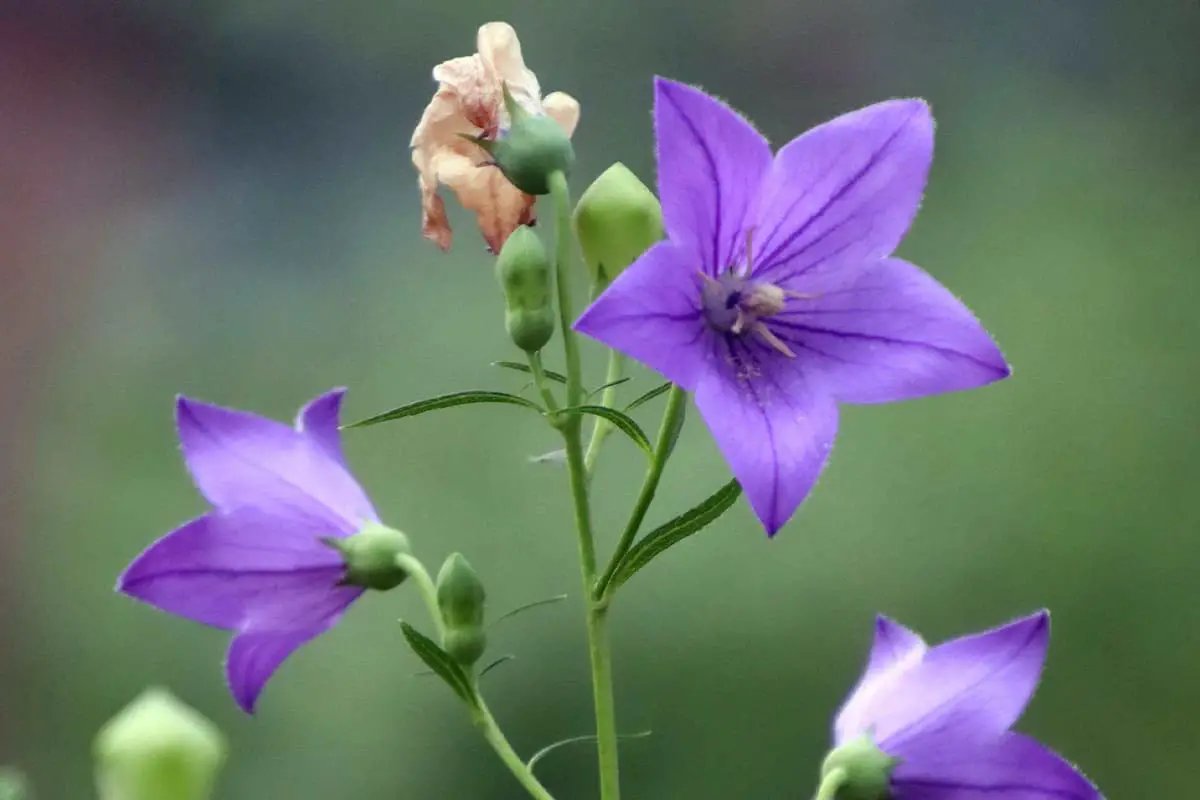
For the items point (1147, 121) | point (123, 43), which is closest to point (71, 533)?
point (123, 43)

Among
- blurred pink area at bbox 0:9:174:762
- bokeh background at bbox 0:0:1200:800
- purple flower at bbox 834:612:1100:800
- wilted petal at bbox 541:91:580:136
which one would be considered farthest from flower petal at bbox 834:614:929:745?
blurred pink area at bbox 0:9:174:762

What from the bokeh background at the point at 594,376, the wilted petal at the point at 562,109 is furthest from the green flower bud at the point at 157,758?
the bokeh background at the point at 594,376

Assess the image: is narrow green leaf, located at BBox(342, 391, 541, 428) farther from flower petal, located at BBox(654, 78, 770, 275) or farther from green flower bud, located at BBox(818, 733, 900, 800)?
green flower bud, located at BBox(818, 733, 900, 800)

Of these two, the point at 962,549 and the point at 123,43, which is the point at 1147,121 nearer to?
the point at 962,549

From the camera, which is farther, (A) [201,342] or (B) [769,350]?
(A) [201,342]

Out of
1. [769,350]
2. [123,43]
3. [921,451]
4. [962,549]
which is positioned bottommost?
[962,549]

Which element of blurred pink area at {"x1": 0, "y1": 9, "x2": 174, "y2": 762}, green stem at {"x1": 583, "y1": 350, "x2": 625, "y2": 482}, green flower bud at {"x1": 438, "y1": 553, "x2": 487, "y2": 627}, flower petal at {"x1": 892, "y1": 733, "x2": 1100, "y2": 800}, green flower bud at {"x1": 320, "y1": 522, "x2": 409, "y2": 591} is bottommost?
flower petal at {"x1": 892, "y1": 733, "x2": 1100, "y2": 800}
